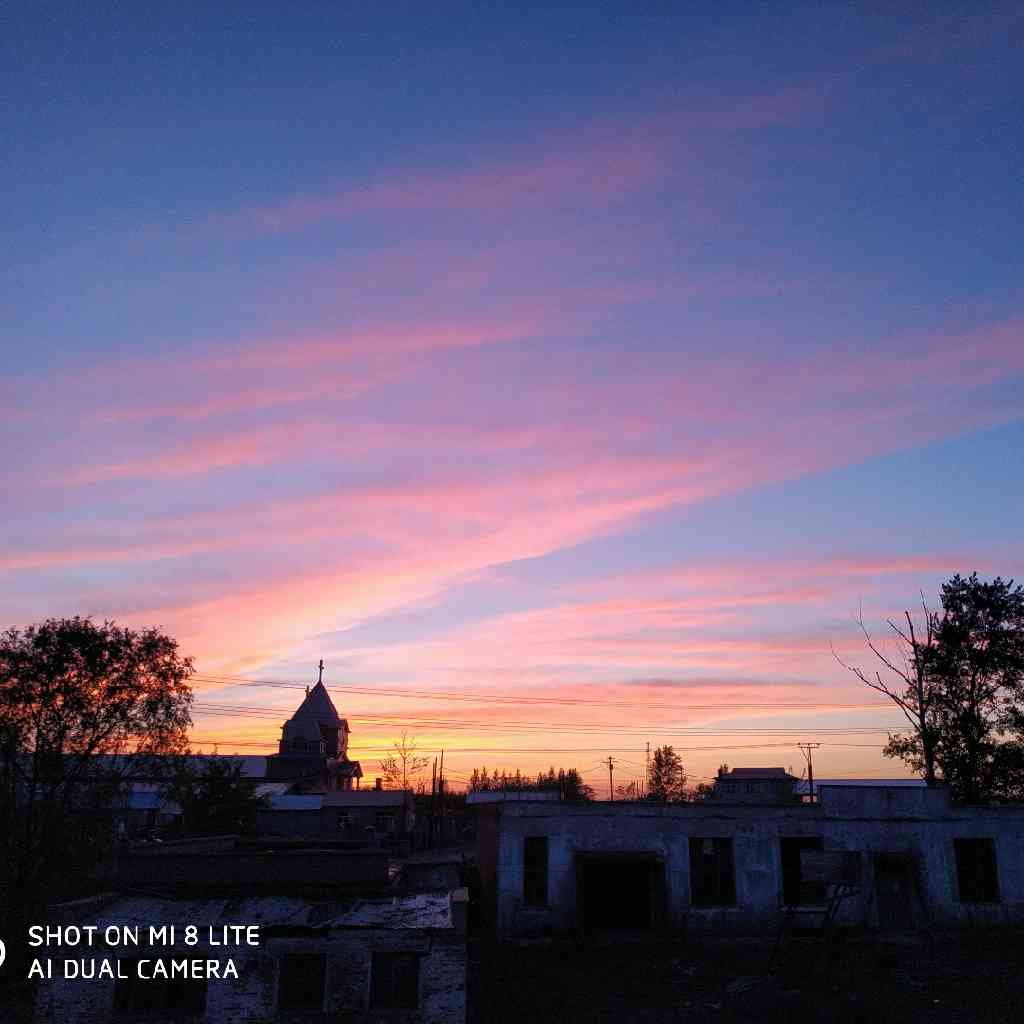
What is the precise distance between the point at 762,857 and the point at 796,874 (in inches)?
57.7

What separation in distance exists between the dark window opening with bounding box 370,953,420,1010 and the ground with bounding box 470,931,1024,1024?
2992mm

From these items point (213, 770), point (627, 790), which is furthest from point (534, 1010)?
point (627, 790)

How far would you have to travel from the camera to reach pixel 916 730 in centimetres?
4831

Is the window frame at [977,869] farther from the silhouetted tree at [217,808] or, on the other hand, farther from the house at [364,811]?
the house at [364,811]

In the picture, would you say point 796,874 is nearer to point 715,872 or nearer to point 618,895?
point 715,872

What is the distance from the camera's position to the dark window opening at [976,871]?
103ft

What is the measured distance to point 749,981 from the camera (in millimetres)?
24234

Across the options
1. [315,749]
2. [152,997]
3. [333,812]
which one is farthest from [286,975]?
[315,749]

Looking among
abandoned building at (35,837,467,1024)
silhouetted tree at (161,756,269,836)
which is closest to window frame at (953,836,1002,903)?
abandoned building at (35,837,467,1024)

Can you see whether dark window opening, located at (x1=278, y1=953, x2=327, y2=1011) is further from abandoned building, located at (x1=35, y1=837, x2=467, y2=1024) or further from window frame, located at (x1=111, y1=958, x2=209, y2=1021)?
window frame, located at (x1=111, y1=958, x2=209, y2=1021)

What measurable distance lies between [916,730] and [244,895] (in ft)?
125

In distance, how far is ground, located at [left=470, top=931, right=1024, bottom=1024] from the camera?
21836 mm

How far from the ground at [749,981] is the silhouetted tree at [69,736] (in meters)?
17.6

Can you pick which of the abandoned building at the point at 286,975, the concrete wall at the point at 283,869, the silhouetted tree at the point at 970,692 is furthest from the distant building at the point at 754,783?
the abandoned building at the point at 286,975
